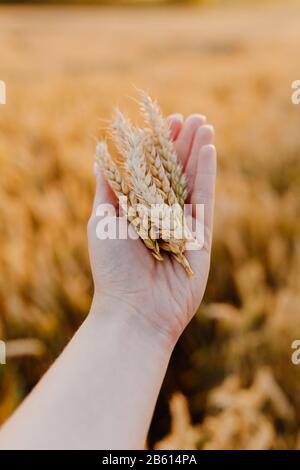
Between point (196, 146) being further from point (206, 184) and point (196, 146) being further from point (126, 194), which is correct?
point (126, 194)

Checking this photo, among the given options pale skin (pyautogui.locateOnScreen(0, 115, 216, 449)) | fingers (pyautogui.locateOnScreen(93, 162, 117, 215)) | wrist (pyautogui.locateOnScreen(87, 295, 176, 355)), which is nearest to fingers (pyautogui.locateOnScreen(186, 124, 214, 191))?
pale skin (pyautogui.locateOnScreen(0, 115, 216, 449))

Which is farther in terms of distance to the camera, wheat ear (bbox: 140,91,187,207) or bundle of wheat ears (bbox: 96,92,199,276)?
Result: wheat ear (bbox: 140,91,187,207)

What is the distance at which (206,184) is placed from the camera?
4.60ft

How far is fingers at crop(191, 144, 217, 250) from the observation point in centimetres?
140

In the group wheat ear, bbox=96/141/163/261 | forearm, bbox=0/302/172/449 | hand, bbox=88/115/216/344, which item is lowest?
forearm, bbox=0/302/172/449

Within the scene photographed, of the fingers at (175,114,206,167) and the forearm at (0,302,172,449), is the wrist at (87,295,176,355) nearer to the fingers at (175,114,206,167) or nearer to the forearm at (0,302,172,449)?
the forearm at (0,302,172,449)

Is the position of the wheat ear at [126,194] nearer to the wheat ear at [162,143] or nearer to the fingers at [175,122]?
the wheat ear at [162,143]

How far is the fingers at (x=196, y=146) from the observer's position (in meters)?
1.51

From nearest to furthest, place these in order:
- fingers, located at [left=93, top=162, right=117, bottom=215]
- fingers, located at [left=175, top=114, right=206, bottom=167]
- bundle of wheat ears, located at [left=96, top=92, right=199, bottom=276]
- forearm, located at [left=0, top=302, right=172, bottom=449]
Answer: forearm, located at [left=0, top=302, right=172, bottom=449], bundle of wheat ears, located at [left=96, top=92, right=199, bottom=276], fingers, located at [left=93, top=162, right=117, bottom=215], fingers, located at [left=175, top=114, right=206, bottom=167]

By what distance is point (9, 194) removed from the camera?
8.26ft

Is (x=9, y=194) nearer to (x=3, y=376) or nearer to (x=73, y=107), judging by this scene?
(x=3, y=376)

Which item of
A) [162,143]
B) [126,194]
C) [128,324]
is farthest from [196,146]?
[128,324]

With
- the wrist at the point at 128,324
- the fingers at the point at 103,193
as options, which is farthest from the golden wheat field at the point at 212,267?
the wrist at the point at 128,324
